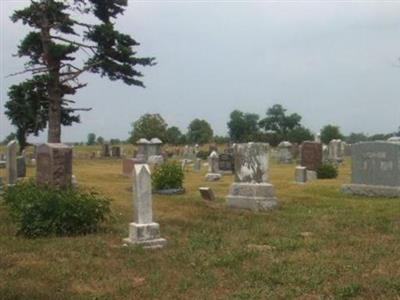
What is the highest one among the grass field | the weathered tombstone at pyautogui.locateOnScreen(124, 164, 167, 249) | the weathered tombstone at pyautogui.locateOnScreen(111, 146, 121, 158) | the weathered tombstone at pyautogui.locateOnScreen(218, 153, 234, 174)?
the weathered tombstone at pyautogui.locateOnScreen(111, 146, 121, 158)

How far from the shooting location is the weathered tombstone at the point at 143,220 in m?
10.5

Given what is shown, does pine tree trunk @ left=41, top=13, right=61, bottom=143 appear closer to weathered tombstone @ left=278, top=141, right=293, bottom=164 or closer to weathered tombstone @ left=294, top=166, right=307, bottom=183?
weathered tombstone @ left=294, top=166, right=307, bottom=183

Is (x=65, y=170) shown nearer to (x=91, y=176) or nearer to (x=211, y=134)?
(x=91, y=176)

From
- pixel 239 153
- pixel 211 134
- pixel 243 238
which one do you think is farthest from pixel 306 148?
pixel 211 134

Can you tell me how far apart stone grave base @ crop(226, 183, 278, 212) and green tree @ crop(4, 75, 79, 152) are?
38.4 ft

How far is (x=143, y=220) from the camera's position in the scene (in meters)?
10.8

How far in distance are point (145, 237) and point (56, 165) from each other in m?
4.44

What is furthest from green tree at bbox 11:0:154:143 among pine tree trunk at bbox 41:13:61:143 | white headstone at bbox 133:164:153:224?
white headstone at bbox 133:164:153:224

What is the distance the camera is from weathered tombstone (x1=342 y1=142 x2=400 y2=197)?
1712 cm

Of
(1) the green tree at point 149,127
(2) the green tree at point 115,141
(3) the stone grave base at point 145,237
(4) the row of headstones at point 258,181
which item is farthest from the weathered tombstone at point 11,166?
(2) the green tree at point 115,141

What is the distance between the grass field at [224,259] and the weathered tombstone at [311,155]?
9950 mm

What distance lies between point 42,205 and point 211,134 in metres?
73.4

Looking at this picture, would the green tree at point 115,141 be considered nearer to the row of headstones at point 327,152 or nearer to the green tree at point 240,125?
the green tree at point 240,125

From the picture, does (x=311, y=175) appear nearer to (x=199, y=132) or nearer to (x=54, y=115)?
(x=54, y=115)
